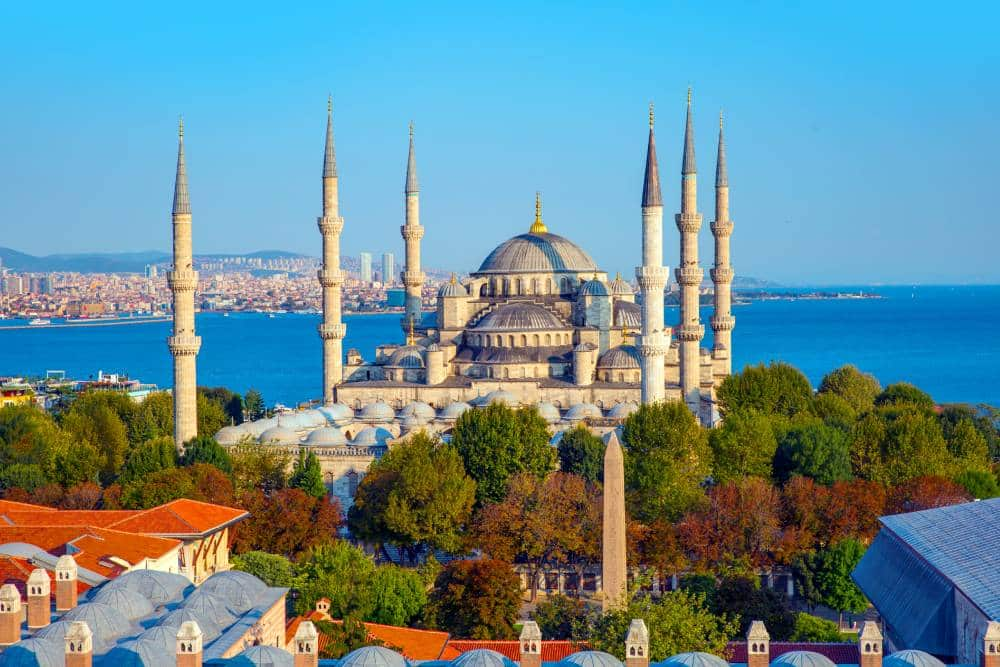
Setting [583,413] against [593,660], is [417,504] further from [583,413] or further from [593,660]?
[593,660]

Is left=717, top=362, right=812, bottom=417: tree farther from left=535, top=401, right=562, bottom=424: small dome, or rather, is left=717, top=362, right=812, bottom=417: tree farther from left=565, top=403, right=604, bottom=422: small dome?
left=535, top=401, right=562, bottom=424: small dome

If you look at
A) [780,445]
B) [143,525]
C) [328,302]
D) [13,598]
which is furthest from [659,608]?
[328,302]

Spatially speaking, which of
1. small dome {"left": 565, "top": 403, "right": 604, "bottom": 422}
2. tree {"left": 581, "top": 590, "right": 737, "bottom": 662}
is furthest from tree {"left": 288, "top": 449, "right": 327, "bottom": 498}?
tree {"left": 581, "top": 590, "right": 737, "bottom": 662}

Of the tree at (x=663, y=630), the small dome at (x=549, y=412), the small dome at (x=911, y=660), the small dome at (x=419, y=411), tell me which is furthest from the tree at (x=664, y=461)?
the small dome at (x=911, y=660)

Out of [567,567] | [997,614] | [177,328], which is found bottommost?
[567,567]

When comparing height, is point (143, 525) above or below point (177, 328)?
below

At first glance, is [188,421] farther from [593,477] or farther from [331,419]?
[593,477]
